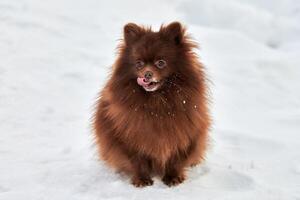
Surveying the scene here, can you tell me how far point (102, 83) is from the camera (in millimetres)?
7266

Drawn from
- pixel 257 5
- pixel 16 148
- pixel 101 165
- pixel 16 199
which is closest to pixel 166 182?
pixel 101 165

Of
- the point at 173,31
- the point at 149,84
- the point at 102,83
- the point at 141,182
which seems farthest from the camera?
the point at 102,83

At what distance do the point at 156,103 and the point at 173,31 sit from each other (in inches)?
23.7

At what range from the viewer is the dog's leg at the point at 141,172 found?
4.50 m

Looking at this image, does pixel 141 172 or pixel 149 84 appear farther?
pixel 141 172

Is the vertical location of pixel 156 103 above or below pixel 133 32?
below

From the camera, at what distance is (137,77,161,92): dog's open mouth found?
418 centimetres

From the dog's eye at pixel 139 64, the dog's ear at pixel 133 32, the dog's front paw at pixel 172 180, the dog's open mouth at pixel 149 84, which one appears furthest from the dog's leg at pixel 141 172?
the dog's ear at pixel 133 32

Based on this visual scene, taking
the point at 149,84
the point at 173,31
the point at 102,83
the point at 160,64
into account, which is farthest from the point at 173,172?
the point at 102,83

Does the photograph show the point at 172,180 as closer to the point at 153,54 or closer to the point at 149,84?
the point at 149,84

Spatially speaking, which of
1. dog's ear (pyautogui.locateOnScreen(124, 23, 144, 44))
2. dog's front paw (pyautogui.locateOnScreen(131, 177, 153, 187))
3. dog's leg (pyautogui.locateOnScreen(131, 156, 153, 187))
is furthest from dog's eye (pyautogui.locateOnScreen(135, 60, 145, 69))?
dog's front paw (pyautogui.locateOnScreen(131, 177, 153, 187))

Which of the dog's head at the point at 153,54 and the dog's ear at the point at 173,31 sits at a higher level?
the dog's ear at the point at 173,31

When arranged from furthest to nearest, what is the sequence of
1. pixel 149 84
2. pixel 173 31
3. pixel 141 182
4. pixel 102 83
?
pixel 102 83 < pixel 141 182 < pixel 173 31 < pixel 149 84

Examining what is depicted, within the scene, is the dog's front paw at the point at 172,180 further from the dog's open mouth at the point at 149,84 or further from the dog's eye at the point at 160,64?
the dog's eye at the point at 160,64
